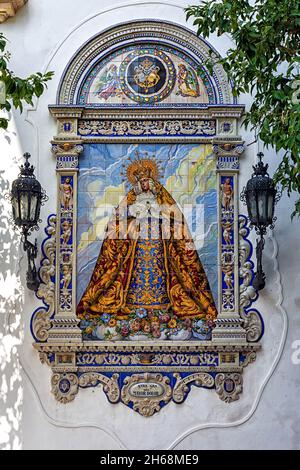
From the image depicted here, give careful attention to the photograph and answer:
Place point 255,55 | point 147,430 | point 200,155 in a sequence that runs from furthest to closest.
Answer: point 200,155, point 147,430, point 255,55

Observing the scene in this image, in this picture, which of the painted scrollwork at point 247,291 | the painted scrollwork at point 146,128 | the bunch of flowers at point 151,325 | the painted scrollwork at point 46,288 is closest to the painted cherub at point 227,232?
the painted scrollwork at point 247,291

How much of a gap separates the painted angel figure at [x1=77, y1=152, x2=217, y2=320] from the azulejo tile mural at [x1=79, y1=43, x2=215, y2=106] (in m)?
0.82

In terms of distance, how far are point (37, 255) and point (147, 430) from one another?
1885mm

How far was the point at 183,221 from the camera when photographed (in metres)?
8.38

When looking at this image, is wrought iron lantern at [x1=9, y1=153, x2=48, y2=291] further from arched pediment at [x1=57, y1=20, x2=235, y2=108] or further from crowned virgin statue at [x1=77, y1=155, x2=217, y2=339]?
arched pediment at [x1=57, y1=20, x2=235, y2=108]

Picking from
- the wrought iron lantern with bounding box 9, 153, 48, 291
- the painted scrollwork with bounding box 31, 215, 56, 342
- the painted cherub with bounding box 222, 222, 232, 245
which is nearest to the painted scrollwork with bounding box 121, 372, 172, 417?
the painted scrollwork with bounding box 31, 215, 56, 342

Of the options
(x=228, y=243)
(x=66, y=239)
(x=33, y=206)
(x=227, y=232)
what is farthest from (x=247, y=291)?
(x=33, y=206)

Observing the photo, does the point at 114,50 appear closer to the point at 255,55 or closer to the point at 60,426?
the point at 255,55

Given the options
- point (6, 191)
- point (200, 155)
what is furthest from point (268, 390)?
point (6, 191)

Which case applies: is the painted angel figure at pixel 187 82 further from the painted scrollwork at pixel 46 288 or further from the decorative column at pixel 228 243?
the painted scrollwork at pixel 46 288

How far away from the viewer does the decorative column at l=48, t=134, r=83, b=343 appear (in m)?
8.13

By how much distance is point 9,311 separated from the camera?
26.8 ft

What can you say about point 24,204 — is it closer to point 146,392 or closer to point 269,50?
point 146,392

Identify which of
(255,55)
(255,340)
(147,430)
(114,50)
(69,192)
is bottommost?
(147,430)
